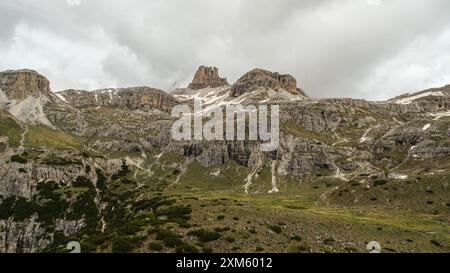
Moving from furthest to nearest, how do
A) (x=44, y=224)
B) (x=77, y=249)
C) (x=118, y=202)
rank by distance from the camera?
(x=118, y=202), (x=44, y=224), (x=77, y=249)

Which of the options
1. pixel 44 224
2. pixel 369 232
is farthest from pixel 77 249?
pixel 44 224

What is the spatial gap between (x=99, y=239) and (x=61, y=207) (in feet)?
517

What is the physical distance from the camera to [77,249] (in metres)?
38.6

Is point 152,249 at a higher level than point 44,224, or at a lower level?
higher
